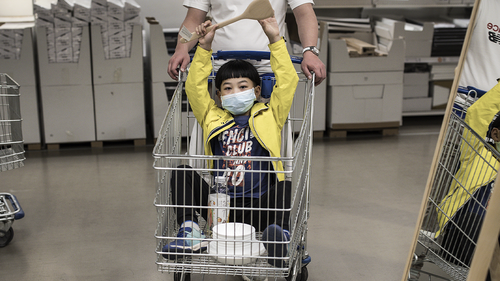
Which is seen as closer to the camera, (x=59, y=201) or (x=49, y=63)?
(x=59, y=201)

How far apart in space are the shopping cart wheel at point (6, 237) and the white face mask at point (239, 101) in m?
1.53

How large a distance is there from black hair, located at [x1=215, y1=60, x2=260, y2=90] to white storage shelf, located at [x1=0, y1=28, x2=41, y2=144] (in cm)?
276

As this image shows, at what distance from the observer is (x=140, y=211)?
3.38 m

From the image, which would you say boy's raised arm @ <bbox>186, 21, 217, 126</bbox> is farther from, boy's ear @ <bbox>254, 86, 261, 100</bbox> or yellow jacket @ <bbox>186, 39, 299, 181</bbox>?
boy's ear @ <bbox>254, 86, 261, 100</bbox>

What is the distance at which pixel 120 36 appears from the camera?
4516 millimetres

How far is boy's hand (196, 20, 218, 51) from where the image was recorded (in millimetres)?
2033

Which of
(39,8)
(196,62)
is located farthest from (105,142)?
(196,62)

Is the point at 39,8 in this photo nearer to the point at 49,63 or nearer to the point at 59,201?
the point at 49,63

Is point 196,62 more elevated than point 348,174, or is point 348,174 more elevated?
point 196,62

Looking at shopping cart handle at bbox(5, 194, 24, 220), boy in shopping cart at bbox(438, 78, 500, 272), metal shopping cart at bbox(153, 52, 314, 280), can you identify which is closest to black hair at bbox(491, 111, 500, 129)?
boy in shopping cart at bbox(438, 78, 500, 272)

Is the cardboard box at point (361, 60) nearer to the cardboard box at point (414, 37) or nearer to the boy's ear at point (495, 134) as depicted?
the cardboard box at point (414, 37)

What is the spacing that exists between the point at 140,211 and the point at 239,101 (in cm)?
144

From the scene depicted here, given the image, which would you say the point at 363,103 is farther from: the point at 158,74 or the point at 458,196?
the point at 458,196

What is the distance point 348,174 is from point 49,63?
267 centimetres
